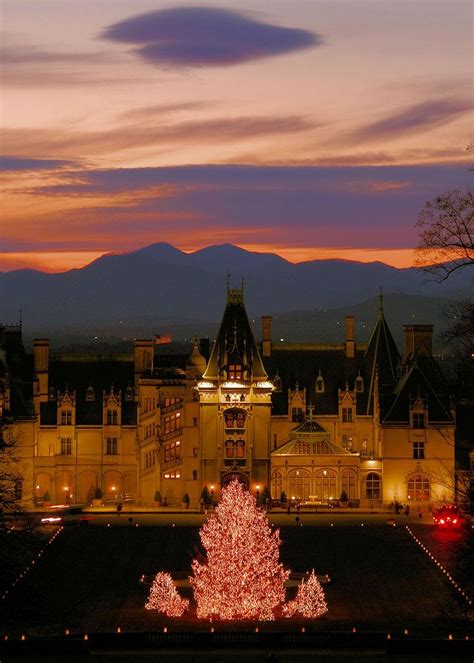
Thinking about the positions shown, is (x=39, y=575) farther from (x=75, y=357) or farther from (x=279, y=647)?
(x=75, y=357)

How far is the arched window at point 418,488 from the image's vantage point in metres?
94.4

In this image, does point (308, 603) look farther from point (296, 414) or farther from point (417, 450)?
point (296, 414)

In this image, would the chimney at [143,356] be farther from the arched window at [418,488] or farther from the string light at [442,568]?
the string light at [442,568]

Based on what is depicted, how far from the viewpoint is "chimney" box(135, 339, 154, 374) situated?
98.3 m

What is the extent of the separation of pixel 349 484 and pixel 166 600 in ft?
102

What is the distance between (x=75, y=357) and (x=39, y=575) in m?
28.3

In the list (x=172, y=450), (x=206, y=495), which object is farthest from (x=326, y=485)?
(x=172, y=450)

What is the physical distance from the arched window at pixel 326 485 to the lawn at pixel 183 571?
303 inches

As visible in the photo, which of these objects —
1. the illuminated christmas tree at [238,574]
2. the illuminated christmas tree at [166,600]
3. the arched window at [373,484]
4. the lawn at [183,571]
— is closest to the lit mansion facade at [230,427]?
the arched window at [373,484]

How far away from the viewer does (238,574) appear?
64375 millimetres

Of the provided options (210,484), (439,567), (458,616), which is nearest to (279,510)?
(210,484)

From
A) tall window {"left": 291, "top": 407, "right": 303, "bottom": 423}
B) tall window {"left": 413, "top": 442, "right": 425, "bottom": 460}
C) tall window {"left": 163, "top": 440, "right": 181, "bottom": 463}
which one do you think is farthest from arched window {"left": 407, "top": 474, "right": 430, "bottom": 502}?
tall window {"left": 163, "top": 440, "right": 181, "bottom": 463}

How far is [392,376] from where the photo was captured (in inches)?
3888

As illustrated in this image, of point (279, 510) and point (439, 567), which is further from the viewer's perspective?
point (279, 510)
